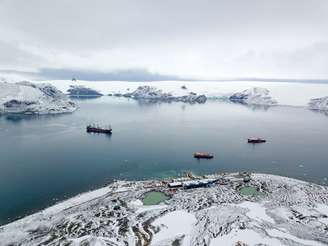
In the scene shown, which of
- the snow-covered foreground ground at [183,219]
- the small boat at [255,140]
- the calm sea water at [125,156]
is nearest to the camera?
the snow-covered foreground ground at [183,219]

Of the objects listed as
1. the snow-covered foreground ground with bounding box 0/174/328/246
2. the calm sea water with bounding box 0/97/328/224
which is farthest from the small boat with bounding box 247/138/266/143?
the snow-covered foreground ground with bounding box 0/174/328/246

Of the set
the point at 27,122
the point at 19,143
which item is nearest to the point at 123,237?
the point at 19,143

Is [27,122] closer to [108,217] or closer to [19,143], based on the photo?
[19,143]

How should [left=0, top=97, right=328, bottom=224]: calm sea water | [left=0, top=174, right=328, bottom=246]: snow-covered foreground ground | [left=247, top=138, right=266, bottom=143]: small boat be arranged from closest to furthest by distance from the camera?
[left=0, top=174, right=328, bottom=246]: snow-covered foreground ground < [left=0, top=97, right=328, bottom=224]: calm sea water < [left=247, top=138, right=266, bottom=143]: small boat

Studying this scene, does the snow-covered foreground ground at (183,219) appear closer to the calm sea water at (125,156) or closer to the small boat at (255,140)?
the calm sea water at (125,156)

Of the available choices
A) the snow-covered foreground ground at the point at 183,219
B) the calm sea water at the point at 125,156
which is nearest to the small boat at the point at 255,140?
the calm sea water at the point at 125,156

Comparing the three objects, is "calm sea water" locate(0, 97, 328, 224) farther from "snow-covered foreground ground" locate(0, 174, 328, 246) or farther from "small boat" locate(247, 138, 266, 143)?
"snow-covered foreground ground" locate(0, 174, 328, 246)
